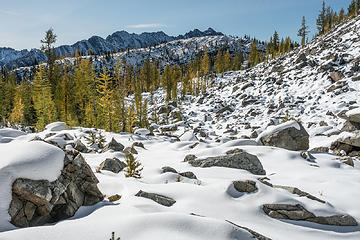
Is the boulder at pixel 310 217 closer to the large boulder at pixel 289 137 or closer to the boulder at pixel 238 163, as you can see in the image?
the boulder at pixel 238 163

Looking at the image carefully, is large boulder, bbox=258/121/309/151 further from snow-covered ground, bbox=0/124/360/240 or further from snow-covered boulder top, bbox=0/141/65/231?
snow-covered boulder top, bbox=0/141/65/231

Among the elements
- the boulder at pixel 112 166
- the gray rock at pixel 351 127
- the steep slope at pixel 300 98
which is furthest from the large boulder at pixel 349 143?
the boulder at pixel 112 166

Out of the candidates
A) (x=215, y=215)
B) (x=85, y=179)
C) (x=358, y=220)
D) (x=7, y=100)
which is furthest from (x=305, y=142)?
(x=7, y=100)

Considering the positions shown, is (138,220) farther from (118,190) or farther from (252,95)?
(252,95)

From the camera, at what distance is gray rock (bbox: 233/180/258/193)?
4.41m

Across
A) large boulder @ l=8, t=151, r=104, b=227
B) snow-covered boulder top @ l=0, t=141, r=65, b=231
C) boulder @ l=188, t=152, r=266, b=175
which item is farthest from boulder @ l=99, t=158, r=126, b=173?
snow-covered boulder top @ l=0, t=141, r=65, b=231

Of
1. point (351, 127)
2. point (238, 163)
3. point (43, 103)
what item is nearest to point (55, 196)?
point (238, 163)

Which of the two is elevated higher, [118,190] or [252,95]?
[252,95]

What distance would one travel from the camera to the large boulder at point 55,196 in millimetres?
2838

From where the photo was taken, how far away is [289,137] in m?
9.64

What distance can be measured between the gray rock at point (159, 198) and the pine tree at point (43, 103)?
1971cm

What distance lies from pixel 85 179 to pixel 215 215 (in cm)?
250

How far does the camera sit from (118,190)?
4.39m

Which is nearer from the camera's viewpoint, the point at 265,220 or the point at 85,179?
the point at 265,220
